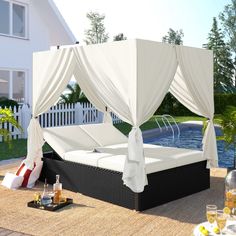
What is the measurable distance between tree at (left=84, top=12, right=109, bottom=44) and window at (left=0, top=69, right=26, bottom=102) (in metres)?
23.6

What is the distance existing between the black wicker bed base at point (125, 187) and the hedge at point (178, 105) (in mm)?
16373

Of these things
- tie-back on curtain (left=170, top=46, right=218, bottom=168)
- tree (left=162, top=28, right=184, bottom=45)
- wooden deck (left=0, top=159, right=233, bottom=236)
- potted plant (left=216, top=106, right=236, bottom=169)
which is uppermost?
tree (left=162, top=28, right=184, bottom=45)

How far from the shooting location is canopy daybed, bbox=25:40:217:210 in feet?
18.4

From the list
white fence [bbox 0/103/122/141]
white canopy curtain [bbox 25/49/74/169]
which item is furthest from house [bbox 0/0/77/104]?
white canopy curtain [bbox 25/49/74/169]

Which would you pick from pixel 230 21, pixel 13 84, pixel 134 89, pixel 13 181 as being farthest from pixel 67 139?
pixel 230 21

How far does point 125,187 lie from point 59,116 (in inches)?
350

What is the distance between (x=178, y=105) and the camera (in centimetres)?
2339

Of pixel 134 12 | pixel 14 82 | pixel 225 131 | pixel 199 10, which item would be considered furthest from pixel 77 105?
pixel 199 10

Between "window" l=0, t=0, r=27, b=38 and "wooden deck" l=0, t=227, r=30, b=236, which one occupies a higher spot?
"window" l=0, t=0, r=27, b=38

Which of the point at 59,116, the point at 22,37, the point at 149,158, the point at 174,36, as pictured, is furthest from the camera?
the point at 174,36

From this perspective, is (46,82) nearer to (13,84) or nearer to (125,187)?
(125,187)

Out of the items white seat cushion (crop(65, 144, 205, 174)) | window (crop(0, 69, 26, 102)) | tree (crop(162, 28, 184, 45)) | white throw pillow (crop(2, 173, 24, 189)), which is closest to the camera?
white seat cushion (crop(65, 144, 205, 174))

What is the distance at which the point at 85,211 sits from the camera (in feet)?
18.3

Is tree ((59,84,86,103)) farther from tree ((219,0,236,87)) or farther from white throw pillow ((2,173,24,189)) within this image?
tree ((219,0,236,87))
